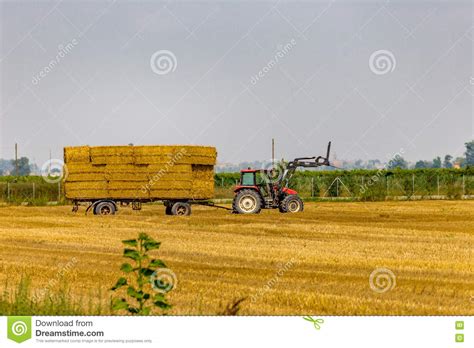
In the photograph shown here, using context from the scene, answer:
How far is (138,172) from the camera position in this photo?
31609 mm

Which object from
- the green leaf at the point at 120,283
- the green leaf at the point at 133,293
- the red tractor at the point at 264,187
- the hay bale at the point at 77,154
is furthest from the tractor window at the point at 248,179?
the green leaf at the point at 120,283

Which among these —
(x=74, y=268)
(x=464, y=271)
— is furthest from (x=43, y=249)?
(x=464, y=271)

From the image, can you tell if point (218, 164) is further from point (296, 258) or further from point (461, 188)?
point (461, 188)

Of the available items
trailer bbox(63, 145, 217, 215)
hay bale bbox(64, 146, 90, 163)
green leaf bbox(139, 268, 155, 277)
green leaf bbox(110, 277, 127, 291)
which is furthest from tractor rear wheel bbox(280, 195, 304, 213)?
green leaf bbox(110, 277, 127, 291)

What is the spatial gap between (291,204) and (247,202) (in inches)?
73.5

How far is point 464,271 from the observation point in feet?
53.9

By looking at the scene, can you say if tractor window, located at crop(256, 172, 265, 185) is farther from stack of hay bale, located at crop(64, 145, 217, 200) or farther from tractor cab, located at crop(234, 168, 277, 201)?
stack of hay bale, located at crop(64, 145, 217, 200)

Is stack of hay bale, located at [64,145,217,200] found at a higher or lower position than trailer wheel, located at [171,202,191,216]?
higher

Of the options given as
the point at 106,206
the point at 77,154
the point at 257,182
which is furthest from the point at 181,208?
the point at 77,154

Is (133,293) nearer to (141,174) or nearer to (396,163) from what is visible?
(141,174)

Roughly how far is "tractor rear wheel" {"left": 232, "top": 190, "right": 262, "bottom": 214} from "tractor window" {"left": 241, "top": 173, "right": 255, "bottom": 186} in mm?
305

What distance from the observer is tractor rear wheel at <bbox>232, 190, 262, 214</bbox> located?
105 feet

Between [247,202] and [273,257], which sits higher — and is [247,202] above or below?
above
